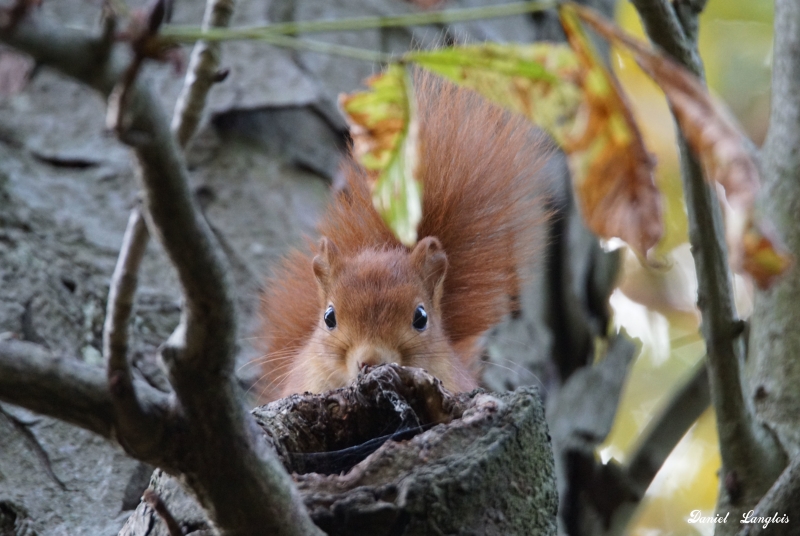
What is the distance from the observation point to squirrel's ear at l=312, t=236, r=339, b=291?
94.7 inches

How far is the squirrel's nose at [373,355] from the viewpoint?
86.2 inches

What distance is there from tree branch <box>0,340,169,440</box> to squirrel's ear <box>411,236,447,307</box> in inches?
65.8

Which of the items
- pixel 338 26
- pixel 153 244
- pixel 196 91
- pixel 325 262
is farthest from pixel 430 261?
pixel 338 26

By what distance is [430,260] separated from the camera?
2.48 meters

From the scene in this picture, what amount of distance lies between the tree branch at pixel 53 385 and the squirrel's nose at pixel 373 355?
1379mm

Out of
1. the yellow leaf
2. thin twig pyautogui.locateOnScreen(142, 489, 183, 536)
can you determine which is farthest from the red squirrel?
the yellow leaf

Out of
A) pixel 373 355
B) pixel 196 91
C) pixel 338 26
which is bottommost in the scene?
pixel 338 26

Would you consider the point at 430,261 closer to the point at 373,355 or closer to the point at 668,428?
the point at 373,355

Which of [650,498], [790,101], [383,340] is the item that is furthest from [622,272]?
[790,101]

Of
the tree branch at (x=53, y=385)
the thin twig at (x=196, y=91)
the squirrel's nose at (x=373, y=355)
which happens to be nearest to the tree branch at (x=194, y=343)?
the tree branch at (x=53, y=385)

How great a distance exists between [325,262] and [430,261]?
0.29 meters

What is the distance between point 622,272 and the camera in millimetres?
3385

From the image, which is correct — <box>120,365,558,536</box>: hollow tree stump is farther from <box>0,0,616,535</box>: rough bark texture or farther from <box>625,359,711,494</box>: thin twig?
<box>625,359,711,494</box>: thin twig

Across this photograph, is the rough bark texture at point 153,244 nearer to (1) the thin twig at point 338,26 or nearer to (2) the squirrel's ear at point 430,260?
(2) the squirrel's ear at point 430,260
